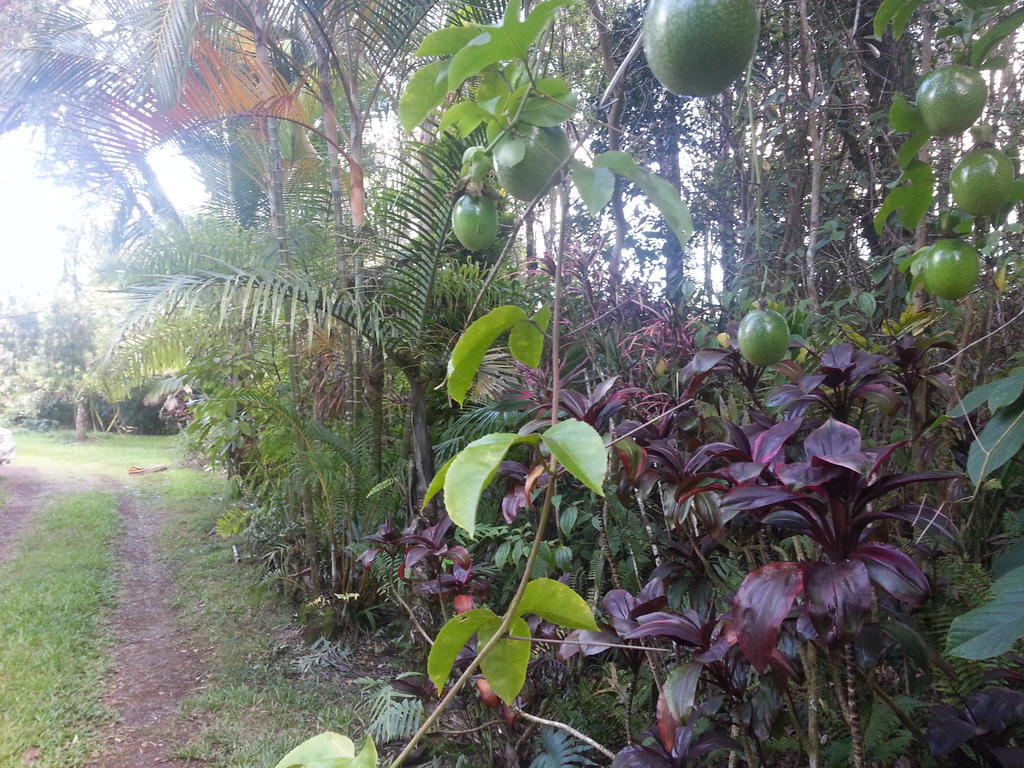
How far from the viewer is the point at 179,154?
4012 mm

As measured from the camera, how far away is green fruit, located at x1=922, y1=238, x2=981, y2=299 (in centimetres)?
88

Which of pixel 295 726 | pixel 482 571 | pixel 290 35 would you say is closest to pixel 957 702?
pixel 482 571

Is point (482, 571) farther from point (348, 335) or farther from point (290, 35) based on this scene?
point (290, 35)

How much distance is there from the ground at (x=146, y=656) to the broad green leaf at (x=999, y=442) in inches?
89.5

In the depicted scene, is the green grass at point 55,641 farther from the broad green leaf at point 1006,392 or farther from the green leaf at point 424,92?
the broad green leaf at point 1006,392

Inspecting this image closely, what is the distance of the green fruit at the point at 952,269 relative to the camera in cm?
88

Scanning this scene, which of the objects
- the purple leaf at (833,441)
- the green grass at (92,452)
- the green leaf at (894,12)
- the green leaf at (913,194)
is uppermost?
the green leaf at (894,12)

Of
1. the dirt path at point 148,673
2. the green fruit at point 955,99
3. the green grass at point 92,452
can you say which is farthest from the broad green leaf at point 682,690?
the green grass at point 92,452

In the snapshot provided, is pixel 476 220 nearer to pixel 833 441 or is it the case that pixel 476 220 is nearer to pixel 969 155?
pixel 833 441

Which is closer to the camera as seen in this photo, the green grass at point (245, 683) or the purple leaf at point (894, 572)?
the purple leaf at point (894, 572)

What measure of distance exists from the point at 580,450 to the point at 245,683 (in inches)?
120

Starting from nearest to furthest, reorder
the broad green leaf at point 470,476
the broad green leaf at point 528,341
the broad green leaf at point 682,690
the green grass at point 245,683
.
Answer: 1. the broad green leaf at point 470,476
2. the broad green leaf at point 528,341
3. the broad green leaf at point 682,690
4. the green grass at point 245,683

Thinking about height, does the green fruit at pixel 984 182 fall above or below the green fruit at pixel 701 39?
above

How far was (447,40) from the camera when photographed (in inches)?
19.4
